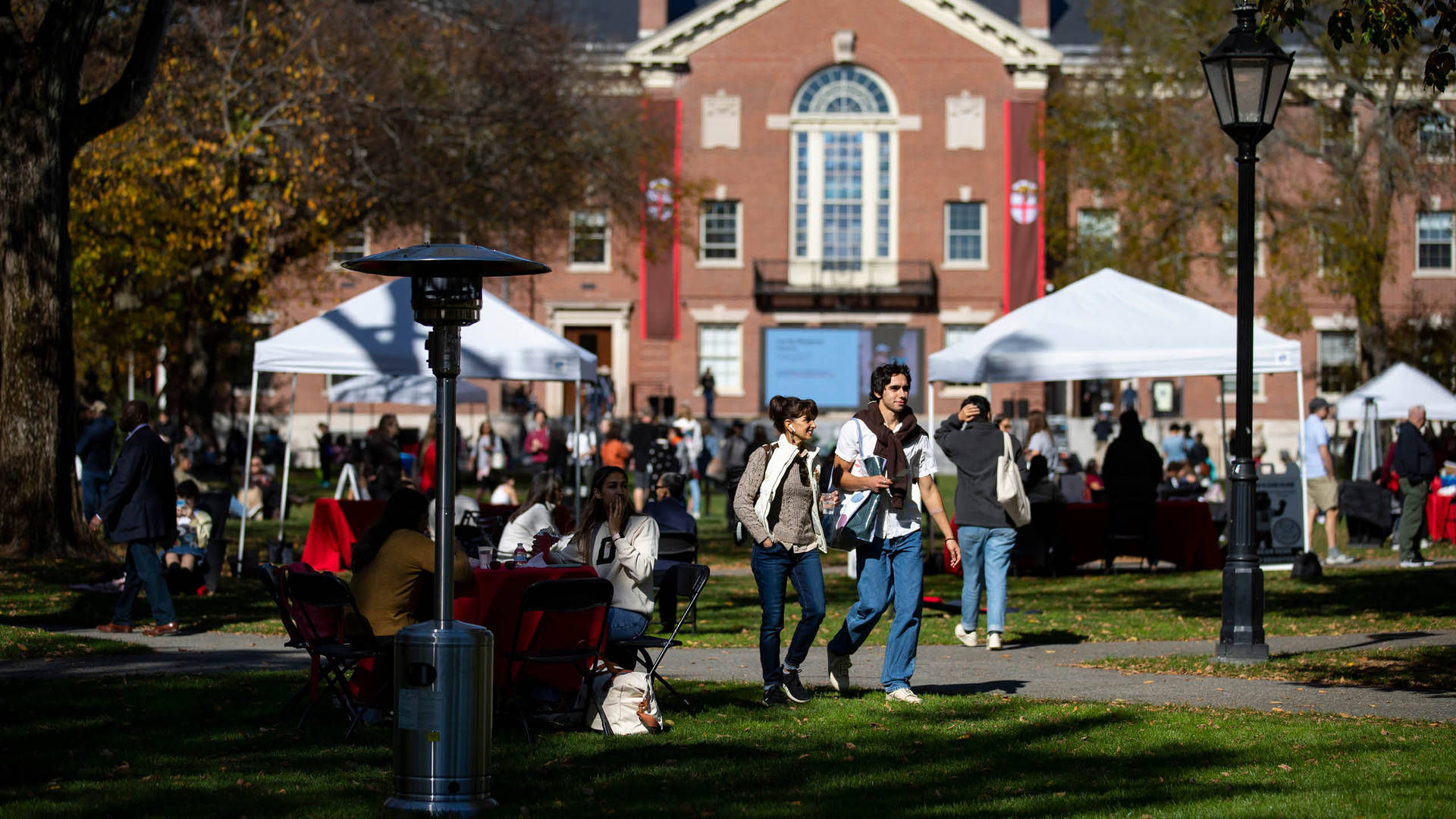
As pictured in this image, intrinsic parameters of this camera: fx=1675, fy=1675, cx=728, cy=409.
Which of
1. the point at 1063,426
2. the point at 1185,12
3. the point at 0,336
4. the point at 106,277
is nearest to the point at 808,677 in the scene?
the point at 0,336

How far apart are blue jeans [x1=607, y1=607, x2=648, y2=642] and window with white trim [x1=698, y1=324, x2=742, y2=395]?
38141 mm

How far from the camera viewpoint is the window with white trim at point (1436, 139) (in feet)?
105

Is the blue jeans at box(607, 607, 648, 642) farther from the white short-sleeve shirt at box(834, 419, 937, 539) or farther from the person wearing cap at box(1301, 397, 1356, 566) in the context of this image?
the person wearing cap at box(1301, 397, 1356, 566)

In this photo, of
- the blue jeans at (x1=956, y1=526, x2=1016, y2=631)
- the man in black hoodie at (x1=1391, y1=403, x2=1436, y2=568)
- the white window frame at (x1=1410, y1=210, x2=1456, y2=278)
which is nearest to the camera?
the blue jeans at (x1=956, y1=526, x2=1016, y2=631)

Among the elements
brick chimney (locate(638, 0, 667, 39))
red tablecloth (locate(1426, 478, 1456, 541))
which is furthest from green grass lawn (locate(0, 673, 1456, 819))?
brick chimney (locate(638, 0, 667, 39))

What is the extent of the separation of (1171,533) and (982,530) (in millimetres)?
7447

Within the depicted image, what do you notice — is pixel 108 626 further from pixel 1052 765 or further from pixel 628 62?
pixel 628 62

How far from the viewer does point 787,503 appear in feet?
29.9

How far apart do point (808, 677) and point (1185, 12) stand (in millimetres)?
26122

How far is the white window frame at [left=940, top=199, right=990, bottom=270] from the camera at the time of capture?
157ft

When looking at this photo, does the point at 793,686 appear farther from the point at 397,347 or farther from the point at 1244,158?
the point at 397,347

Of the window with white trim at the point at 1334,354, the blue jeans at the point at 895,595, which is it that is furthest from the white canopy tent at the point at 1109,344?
the window with white trim at the point at 1334,354

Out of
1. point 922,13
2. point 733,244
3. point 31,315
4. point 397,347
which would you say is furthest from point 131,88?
point 922,13

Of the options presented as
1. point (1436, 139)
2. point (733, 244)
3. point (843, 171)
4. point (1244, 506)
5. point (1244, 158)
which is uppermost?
point (843, 171)
